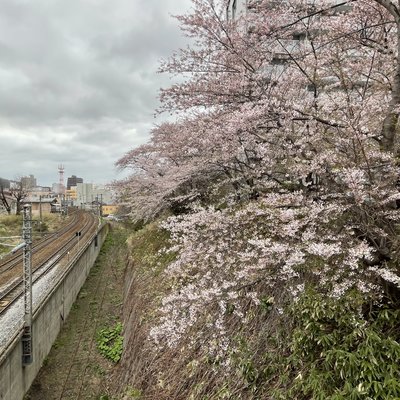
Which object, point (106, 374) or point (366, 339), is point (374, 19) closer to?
point (366, 339)

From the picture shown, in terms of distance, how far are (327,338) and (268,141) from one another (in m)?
3.47

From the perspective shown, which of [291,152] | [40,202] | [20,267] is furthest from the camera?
[40,202]

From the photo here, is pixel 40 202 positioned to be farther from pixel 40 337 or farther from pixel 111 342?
pixel 40 337

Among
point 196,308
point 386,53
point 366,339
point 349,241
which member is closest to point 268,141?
point 386,53

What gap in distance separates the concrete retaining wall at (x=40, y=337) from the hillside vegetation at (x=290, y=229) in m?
2.51

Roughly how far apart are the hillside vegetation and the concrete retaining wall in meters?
2.51

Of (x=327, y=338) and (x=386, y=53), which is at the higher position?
(x=386, y=53)

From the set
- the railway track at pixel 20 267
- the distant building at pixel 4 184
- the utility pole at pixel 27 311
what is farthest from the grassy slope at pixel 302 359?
the distant building at pixel 4 184

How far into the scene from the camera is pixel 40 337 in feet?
33.6

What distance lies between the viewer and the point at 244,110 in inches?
211

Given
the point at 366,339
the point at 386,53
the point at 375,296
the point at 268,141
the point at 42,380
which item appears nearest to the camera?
the point at 366,339

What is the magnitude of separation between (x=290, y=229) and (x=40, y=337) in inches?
374

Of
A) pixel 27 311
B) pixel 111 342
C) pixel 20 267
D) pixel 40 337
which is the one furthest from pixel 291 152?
pixel 20 267

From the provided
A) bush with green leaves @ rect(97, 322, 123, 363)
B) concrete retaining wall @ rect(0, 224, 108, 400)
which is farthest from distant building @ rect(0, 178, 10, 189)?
bush with green leaves @ rect(97, 322, 123, 363)
